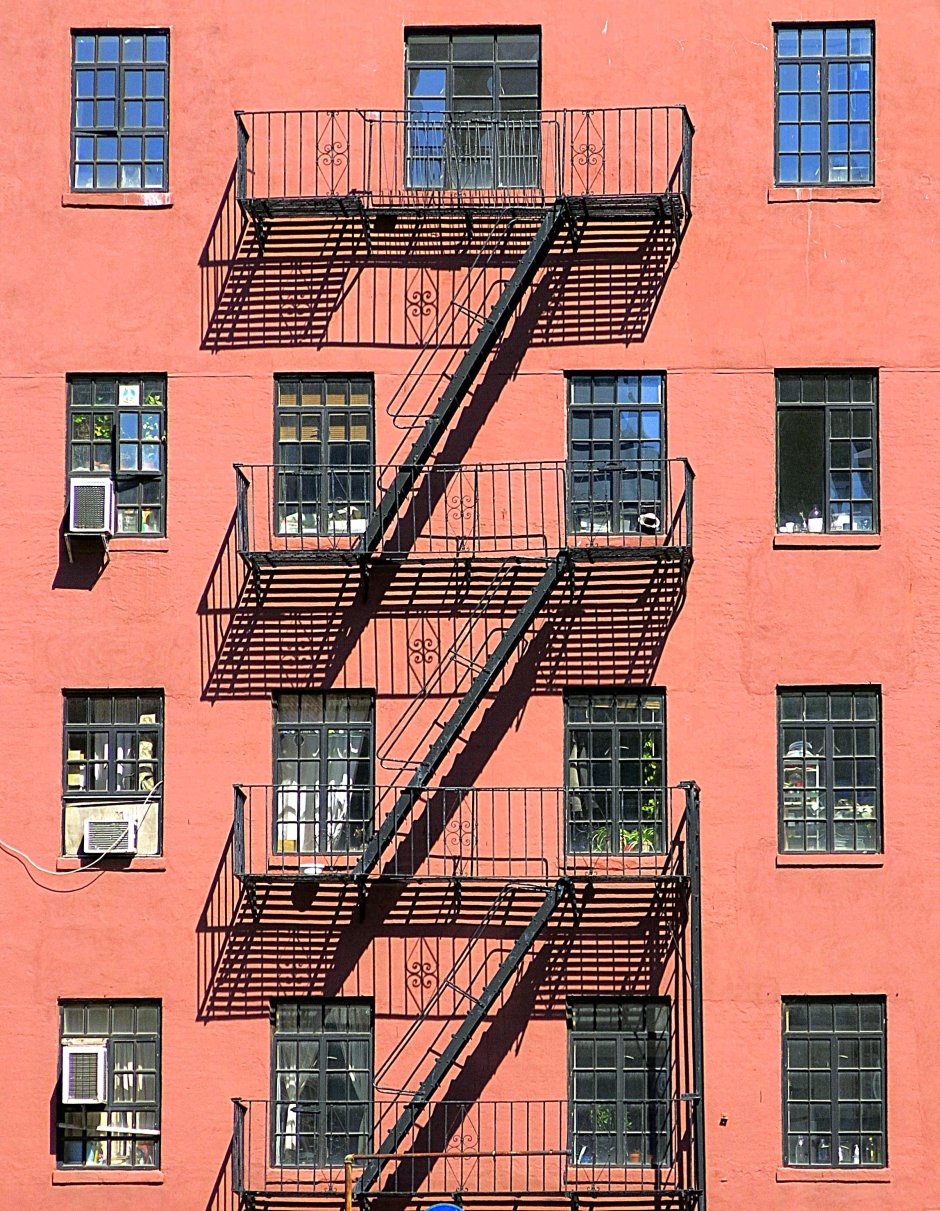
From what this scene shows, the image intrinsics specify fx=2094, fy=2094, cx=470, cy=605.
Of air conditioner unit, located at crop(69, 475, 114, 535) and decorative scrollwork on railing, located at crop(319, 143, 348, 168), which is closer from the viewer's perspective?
air conditioner unit, located at crop(69, 475, 114, 535)

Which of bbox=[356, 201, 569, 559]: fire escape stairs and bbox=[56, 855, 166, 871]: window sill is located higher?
bbox=[356, 201, 569, 559]: fire escape stairs

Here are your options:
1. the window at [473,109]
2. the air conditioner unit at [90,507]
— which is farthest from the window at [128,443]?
the window at [473,109]

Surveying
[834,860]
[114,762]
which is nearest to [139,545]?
[114,762]

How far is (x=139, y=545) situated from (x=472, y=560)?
4.15 meters

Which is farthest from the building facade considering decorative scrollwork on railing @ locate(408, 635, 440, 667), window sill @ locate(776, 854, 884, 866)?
decorative scrollwork on railing @ locate(408, 635, 440, 667)

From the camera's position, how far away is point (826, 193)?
25.8 metres

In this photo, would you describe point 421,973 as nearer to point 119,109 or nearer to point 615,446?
A: point 615,446

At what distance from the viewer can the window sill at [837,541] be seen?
25250 millimetres

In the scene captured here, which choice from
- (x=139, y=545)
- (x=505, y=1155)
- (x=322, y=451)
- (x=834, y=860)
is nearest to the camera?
(x=505, y=1155)

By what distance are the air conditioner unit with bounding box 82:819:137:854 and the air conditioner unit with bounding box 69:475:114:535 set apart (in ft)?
11.5

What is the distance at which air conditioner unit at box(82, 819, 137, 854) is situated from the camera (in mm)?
25031

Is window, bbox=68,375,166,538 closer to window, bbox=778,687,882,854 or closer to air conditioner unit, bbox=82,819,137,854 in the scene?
air conditioner unit, bbox=82,819,137,854

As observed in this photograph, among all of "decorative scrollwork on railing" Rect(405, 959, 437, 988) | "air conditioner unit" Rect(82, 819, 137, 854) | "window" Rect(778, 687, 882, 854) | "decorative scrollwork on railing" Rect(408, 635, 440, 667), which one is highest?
"decorative scrollwork on railing" Rect(408, 635, 440, 667)

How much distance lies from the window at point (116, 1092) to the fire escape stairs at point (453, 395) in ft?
20.5
